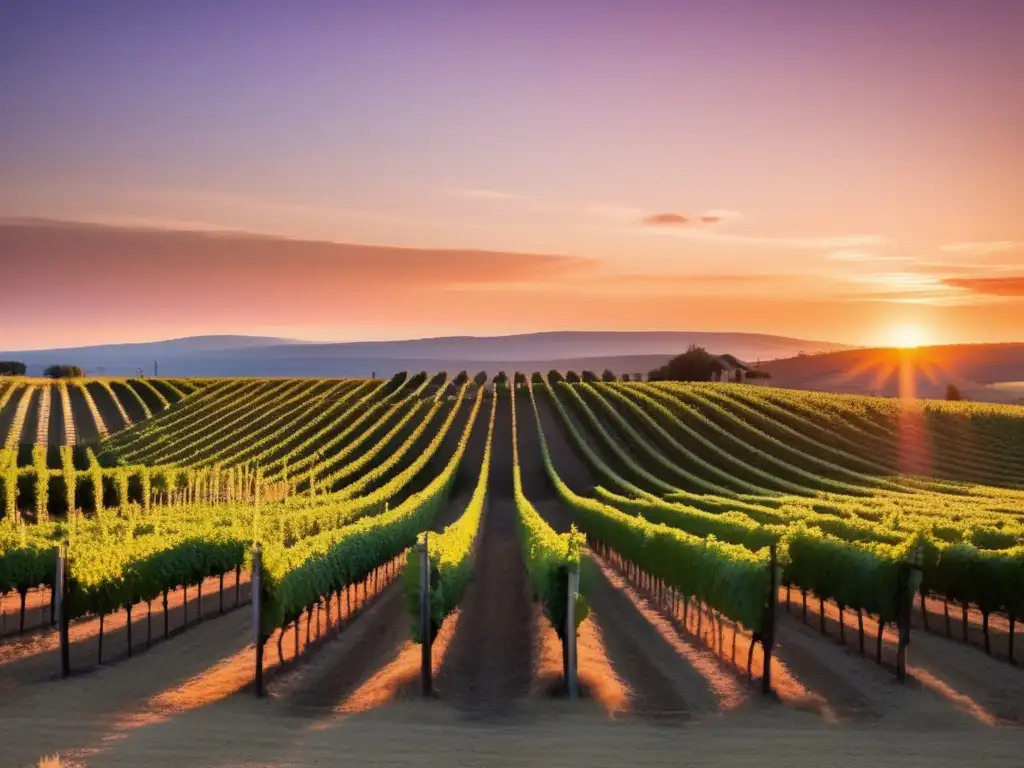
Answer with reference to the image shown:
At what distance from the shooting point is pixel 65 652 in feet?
78.0

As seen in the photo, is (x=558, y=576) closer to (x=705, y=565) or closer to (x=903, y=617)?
(x=705, y=565)

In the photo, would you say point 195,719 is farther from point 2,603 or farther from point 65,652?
point 2,603

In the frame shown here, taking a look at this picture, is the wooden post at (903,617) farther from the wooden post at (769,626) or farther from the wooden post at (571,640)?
the wooden post at (571,640)

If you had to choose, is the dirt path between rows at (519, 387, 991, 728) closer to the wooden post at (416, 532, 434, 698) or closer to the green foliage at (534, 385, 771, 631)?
the green foliage at (534, 385, 771, 631)

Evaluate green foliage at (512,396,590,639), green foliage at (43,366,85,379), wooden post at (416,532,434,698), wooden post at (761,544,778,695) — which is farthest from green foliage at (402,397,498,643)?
green foliage at (43,366,85,379)

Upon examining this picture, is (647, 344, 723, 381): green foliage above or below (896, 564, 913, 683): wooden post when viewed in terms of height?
above

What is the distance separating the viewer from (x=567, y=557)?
2345cm

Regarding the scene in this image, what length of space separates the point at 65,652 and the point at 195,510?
29.7 m

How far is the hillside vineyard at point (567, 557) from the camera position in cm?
A: 2378

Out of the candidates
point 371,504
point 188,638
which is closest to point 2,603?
point 188,638

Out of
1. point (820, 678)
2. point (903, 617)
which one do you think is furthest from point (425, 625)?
point (903, 617)

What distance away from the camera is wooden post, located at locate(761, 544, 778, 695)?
22031mm

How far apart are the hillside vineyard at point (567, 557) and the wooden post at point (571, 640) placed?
0.17 meters

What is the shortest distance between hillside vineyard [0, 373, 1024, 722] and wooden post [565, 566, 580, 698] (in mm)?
175
